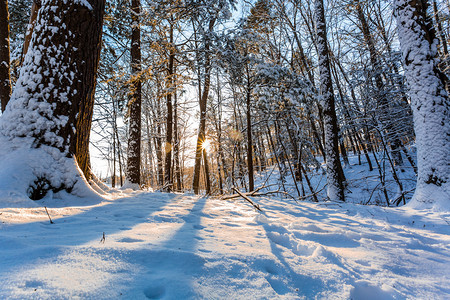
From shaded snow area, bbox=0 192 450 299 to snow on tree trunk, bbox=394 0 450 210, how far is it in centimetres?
204

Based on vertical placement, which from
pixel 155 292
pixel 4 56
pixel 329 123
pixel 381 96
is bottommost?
pixel 155 292

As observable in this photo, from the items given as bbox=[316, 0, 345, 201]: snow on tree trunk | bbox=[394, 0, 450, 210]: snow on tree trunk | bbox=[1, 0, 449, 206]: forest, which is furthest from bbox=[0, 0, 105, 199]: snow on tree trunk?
bbox=[316, 0, 345, 201]: snow on tree trunk

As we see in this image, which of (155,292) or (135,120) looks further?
(135,120)

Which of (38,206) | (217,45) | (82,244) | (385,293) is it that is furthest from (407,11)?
(38,206)

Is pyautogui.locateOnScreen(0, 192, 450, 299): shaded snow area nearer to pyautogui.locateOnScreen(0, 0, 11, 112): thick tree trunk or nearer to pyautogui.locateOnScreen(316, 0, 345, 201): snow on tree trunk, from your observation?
pyautogui.locateOnScreen(316, 0, 345, 201): snow on tree trunk

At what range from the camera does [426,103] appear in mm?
4152

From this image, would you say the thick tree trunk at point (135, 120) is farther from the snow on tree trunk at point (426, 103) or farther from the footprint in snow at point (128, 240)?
the snow on tree trunk at point (426, 103)

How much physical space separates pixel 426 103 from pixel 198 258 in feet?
17.5

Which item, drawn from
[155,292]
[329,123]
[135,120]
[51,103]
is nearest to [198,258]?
[155,292]

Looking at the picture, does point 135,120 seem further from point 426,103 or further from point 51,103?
point 426,103

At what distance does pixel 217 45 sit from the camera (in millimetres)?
6297

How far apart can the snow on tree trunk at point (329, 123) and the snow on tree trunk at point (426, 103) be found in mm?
2203

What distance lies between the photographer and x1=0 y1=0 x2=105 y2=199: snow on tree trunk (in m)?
2.40

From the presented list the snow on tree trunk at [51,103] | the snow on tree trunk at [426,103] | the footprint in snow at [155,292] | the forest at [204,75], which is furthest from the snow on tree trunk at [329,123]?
the footprint in snow at [155,292]
